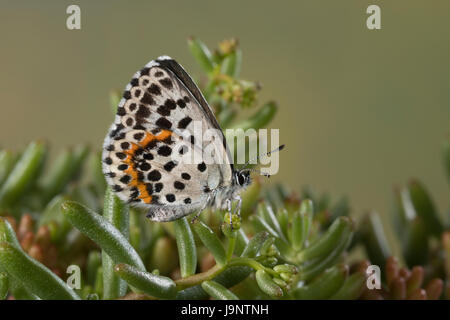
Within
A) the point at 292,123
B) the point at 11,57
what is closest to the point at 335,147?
the point at 292,123

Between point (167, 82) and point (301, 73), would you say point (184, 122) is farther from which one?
point (301, 73)

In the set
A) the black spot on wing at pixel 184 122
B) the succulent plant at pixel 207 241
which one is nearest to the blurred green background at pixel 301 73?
the succulent plant at pixel 207 241

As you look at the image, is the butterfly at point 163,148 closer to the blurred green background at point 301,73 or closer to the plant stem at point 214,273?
the plant stem at point 214,273

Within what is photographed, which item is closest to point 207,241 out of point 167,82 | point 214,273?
point 214,273

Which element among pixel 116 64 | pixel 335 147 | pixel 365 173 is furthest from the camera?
pixel 365 173

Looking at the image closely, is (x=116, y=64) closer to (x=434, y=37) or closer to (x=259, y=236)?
(x=259, y=236)

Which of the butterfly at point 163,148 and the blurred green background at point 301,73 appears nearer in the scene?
the butterfly at point 163,148

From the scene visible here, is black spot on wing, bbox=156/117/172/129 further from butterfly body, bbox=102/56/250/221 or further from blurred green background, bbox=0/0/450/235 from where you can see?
blurred green background, bbox=0/0/450/235

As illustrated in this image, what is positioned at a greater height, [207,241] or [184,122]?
[184,122]
